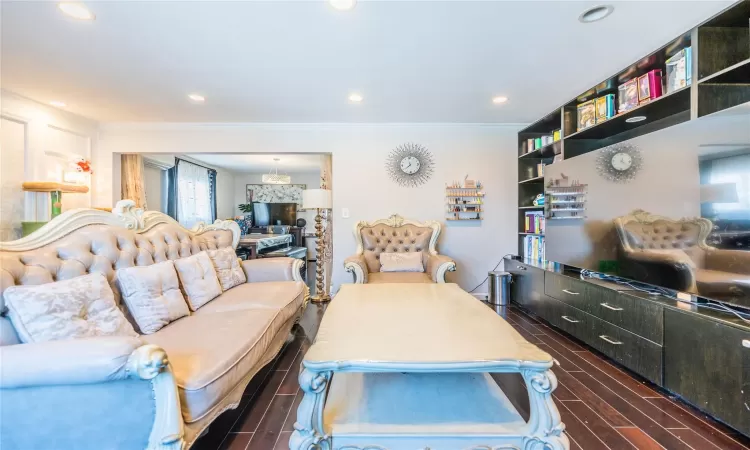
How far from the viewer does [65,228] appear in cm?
158

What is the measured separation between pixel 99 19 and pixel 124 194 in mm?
3060

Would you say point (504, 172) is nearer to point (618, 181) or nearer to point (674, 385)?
point (618, 181)

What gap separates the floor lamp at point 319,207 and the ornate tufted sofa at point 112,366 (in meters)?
1.82

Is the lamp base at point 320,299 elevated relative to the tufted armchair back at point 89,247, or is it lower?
lower

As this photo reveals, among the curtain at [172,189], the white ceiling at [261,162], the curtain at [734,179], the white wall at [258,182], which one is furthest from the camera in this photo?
the white wall at [258,182]

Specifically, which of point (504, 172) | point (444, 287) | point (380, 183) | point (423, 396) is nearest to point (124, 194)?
point (380, 183)

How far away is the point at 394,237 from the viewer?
12.1 feet

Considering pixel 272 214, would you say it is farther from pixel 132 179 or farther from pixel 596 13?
pixel 596 13

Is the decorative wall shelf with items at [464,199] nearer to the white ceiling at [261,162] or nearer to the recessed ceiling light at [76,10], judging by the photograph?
the white ceiling at [261,162]

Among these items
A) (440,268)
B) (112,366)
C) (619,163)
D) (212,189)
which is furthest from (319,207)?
(212,189)

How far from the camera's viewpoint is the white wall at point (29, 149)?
283 cm

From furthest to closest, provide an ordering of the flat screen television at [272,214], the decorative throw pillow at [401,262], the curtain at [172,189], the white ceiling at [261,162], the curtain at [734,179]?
the flat screen television at [272,214] < the white ceiling at [261,162] < the curtain at [172,189] < the decorative throw pillow at [401,262] < the curtain at [734,179]

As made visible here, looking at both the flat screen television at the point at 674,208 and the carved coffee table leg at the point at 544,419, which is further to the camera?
the flat screen television at the point at 674,208

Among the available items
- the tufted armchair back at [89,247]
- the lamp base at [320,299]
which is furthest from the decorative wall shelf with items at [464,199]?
the tufted armchair back at [89,247]
